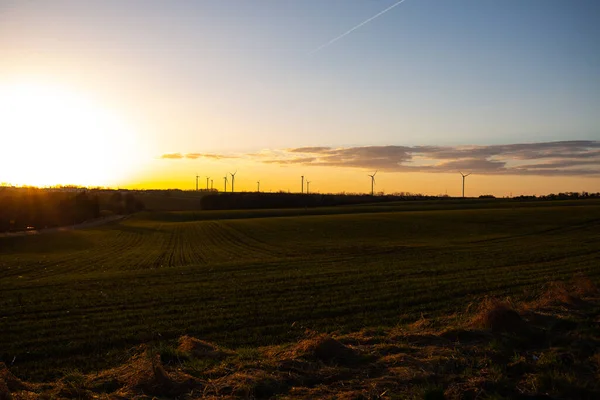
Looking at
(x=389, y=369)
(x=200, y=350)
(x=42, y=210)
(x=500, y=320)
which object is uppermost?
(x=500, y=320)

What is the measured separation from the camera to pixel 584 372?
856 centimetres

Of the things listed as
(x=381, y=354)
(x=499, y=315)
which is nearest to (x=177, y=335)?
(x=381, y=354)

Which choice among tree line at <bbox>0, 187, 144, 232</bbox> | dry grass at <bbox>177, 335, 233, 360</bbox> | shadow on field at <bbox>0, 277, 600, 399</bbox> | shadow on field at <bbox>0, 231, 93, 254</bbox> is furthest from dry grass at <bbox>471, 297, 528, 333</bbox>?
tree line at <bbox>0, 187, 144, 232</bbox>

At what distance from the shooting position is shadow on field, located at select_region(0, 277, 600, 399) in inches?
319

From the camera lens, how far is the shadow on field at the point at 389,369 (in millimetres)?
8094

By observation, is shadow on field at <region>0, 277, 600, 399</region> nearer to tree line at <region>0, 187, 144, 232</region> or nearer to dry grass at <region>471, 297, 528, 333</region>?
dry grass at <region>471, 297, 528, 333</region>

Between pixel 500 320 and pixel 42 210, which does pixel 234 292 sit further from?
pixel 42 210

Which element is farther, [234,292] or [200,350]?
[234,292]

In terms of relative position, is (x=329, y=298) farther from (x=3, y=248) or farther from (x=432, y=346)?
(x=3, y=248)

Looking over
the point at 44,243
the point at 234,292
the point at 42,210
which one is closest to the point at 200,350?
the point at 234,292

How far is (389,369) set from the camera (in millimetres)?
9055

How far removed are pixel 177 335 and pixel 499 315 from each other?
8986 millimetres

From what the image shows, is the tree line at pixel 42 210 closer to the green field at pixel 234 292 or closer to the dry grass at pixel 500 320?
the green field at pixel 234 292

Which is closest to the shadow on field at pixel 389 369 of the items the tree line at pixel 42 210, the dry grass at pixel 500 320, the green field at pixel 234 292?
the dry grass at pixel 500 320
